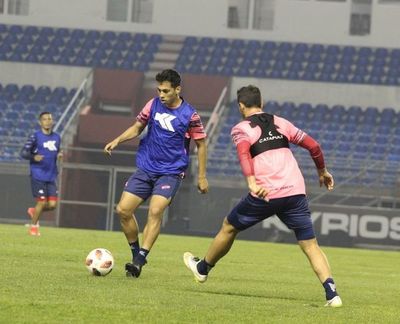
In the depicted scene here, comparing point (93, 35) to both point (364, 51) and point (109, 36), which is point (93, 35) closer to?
point (109, 36)

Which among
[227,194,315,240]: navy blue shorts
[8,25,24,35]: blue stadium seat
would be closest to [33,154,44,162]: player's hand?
[227,194,315,240]: navy blue shorts

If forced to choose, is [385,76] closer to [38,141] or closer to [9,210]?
[9,210]

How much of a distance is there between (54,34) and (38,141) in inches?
754

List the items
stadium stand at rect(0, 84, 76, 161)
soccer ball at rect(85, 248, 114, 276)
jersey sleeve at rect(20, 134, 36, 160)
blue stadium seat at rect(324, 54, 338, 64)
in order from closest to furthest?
soccer ball at rect(85, 248, 114, 276) → jersey sleeve at rect(20, 134, 36, 160) → stadium stand at rect(0, 84, 76, 161) → blue stadium seat at rect(324, 54, 338, 64)

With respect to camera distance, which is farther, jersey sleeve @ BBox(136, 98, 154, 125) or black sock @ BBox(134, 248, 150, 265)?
jersey sleeve @ BBox(136, 98, 154, 125)

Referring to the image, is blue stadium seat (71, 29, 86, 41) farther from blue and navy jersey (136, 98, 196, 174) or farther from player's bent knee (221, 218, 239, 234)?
player's bent knee (221, 218, 239, 234)

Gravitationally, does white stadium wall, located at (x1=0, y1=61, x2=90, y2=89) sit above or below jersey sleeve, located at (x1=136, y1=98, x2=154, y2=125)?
below

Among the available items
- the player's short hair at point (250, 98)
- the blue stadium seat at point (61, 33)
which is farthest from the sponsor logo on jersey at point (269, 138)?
the blue stadium seat at point (61, 33)

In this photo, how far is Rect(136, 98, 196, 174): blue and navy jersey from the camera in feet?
41.0

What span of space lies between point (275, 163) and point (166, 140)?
2451 millimetres

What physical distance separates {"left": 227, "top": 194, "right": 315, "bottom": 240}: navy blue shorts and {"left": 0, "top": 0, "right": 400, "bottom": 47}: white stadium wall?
1199 inches

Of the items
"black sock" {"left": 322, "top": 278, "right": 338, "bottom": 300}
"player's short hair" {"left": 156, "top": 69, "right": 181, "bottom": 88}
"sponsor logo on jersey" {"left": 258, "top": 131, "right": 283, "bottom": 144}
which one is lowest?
"black sock" {"left": 322, "top": 278, "right": 338, "bottom": 300}

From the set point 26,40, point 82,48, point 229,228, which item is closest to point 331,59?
point 82,48

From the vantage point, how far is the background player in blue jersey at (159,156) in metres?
12.4
